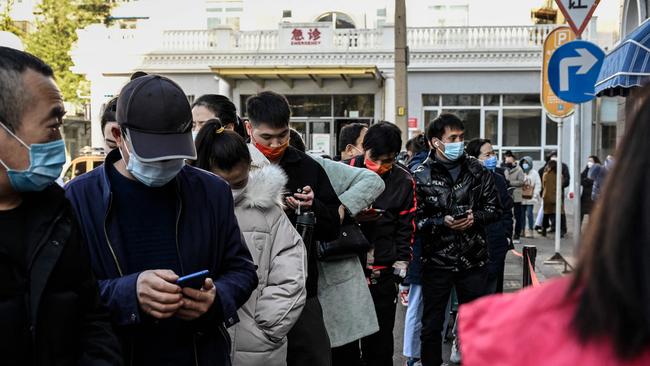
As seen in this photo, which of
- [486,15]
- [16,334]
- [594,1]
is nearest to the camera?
[16,334]

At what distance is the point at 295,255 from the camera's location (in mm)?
3486

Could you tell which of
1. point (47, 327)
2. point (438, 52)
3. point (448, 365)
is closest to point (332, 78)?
point (438, 52)

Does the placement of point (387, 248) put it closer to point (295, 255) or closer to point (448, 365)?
point (448, 365)

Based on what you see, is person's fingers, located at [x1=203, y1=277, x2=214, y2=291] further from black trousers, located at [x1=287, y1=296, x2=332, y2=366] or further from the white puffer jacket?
black trousers, located at [x1=287, y1=296, x2=332, y2=366]

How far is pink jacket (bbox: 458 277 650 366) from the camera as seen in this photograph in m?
1.26

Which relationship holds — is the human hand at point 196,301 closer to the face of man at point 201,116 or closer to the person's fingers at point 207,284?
the person's fingers at point 207,284

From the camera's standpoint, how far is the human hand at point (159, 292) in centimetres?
251

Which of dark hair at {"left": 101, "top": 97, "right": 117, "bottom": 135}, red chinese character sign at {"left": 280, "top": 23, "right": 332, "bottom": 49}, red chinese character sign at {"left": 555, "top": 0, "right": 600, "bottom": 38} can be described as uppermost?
red chinese character sign at {"left": 280, "top": 23, "right": 332, "bottom": 49}

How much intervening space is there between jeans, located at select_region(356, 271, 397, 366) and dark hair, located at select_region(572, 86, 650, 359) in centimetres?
437

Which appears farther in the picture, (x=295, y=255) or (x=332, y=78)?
(x=332, y=78)

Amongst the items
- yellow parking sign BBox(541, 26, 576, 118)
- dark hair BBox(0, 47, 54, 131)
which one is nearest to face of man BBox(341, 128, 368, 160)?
dark hair BBox(0, 47, 54, 131)

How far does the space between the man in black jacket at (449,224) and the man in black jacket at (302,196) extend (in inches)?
65.9

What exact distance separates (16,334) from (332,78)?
26202mm

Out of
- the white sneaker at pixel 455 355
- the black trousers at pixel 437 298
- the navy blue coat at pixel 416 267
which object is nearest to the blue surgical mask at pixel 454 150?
the navy blue coat at pixel 416 267
